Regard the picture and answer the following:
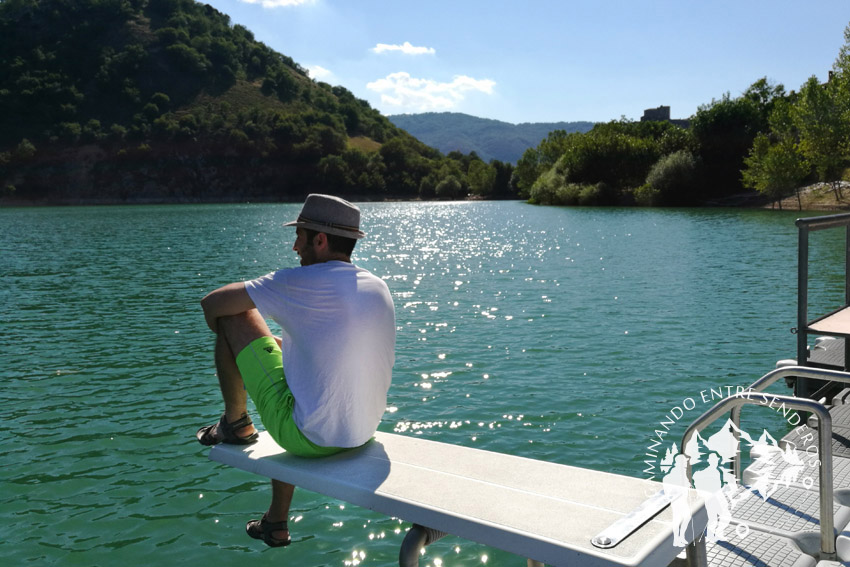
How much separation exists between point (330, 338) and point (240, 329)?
0.62 metres

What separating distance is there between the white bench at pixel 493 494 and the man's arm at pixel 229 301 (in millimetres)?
812

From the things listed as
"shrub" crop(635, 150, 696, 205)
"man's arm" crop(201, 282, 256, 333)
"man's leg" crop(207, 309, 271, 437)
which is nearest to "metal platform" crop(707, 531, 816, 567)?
"man's leg" crop(207, 309, 271, 437)

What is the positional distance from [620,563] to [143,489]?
218 inches

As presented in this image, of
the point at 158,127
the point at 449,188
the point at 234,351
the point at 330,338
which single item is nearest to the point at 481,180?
the point at 449,188

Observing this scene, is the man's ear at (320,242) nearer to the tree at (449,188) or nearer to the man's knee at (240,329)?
the man's knee at (240,329)

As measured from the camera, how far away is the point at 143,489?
6645mm

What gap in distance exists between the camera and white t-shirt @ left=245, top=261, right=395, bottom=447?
12.0ft

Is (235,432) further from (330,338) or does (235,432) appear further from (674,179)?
(674,179)

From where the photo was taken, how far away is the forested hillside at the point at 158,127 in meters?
134

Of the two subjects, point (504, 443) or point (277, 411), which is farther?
point (504, 443)

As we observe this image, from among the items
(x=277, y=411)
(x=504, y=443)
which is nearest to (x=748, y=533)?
(x=277, y=411)

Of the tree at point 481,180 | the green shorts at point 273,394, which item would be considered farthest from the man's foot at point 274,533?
the tree at point 481,180

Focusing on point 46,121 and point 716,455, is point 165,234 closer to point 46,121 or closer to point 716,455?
point 716,455

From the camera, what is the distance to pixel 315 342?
145 inches
